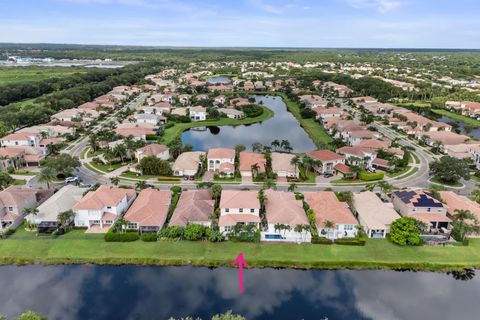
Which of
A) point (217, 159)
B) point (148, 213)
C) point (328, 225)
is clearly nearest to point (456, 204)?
point (328, 225)

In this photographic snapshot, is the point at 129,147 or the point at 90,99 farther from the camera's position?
the point at 90,99

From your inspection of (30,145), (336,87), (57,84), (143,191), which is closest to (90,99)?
(57,84)

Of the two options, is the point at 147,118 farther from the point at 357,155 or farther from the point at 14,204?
the point at 357,155

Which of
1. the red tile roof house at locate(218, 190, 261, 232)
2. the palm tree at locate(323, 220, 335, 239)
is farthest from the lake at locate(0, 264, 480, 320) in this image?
the red tile roof house at locate(218, 190, 261, 232)

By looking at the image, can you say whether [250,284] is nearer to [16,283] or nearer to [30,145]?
[16,283]

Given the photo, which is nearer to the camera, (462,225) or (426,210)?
(462,225)

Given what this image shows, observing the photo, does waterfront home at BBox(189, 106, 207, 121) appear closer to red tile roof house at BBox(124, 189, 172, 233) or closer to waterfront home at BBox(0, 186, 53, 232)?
red tile roof house at BBox(124, 189, 172, 233)

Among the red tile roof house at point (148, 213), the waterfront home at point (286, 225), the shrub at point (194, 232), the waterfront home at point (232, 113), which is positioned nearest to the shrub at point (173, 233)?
the shrub at point (194, 232)
